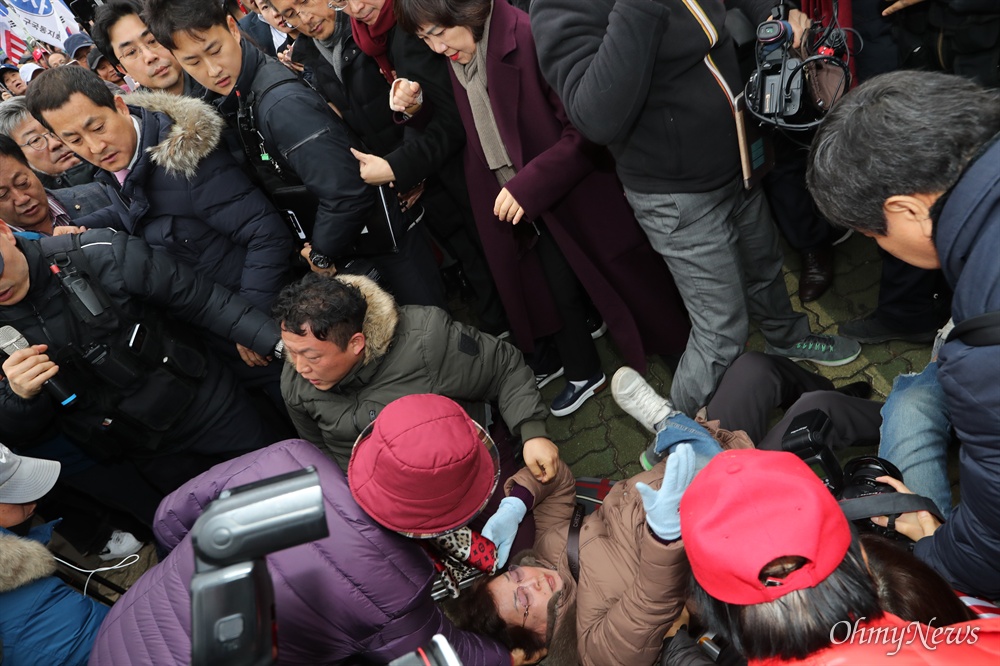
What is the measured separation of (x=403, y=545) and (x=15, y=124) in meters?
3.55

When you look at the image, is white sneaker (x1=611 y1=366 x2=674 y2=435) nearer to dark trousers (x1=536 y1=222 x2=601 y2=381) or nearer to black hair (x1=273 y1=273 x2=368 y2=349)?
dark trousers (x1=536 y1=222 x2=601 y2=381)

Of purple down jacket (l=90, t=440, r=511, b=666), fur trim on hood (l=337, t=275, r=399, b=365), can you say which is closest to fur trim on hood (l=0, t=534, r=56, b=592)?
purple down jacket (l=90, t=440, r=511, b=666)

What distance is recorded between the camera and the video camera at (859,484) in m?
1.82

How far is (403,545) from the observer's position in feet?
6.40

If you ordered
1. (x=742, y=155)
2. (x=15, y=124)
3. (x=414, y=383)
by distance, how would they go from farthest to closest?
(x=15, y=124), (x=414, y=383), (x=742, y=155)

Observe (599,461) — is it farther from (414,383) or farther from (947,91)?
(947,91)

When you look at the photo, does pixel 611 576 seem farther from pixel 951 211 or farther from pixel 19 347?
pixel 19 347

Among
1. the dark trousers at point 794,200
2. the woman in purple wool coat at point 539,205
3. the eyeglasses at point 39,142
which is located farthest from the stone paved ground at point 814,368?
the eyeglasses at point 39,142

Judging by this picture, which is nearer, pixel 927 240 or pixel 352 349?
pixel 927 240

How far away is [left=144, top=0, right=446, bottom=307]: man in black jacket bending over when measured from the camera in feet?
9.56

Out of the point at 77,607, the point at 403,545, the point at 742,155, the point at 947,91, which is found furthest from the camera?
the point at 742,155

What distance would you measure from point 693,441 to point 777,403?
0.57 m

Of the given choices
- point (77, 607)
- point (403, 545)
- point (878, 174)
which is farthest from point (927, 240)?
point (77, 607)

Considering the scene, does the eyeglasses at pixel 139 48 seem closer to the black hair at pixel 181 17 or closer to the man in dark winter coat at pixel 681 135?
the black hair at pixel 181 17
